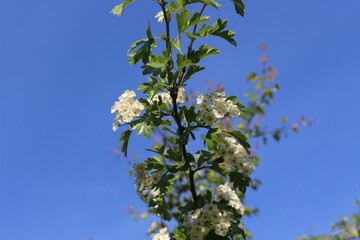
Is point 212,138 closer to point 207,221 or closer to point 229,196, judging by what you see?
point 229,196

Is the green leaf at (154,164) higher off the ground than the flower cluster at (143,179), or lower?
higher

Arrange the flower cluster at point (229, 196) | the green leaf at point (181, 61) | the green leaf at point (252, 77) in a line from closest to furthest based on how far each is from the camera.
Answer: the green leaf at point (181, 61)
the flower cluster at point (229, 196)
the green leaf at point (252, 77)

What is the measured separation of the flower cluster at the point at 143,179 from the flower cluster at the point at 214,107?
0.56 metres

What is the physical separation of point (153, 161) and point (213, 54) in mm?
889

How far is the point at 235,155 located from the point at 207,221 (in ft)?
1.67

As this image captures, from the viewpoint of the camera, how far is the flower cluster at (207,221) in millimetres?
2457

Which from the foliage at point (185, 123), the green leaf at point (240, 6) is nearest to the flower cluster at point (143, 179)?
the foliage at point (185, 123)

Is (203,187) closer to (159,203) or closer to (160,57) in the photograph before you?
(159,203)

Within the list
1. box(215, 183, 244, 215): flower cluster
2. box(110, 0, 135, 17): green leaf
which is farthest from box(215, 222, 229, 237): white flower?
box(110, 0, 135, 17): green leaf

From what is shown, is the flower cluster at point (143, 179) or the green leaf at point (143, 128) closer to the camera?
the green leaf at point (143, 128)

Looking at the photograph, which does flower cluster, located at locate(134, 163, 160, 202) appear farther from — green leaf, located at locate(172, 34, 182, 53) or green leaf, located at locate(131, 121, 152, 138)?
green leaf, located at locate(172, 34, 182, 53)

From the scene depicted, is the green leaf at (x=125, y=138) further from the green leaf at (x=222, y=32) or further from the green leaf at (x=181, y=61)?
the green leaf at (x=222, y=32)

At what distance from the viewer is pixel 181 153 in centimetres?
263

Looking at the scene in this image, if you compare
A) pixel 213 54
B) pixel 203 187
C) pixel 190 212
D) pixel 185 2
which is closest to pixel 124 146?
pixel 190 212
